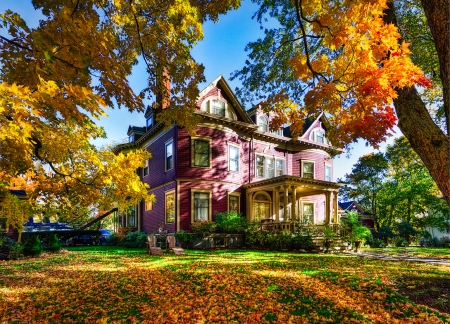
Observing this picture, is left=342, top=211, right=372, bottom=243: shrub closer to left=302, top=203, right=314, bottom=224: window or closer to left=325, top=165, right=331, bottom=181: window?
left=302, top=203, right=314, bottom=224: window

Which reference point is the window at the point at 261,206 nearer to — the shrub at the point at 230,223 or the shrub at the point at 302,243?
the shrub at the point at 230,223

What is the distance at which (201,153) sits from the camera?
19750 mm

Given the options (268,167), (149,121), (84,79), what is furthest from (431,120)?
(149,121)

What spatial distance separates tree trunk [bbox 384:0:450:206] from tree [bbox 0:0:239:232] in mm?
4760

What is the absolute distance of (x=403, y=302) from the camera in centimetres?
525

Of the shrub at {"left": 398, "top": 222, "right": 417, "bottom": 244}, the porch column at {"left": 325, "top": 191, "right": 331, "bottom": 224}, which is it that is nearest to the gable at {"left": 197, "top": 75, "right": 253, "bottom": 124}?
the porch column at {"left": 325, "top": 191, "right": 331, "bottom": 224}

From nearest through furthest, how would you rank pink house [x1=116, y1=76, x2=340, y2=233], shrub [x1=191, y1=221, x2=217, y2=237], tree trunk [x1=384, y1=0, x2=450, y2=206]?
tree trunk [x1=384, y1=0, x2=450, y2=206] → shrub [x1=191, y1=221, x2=217, y2=237] → pink house [x1=116, y1=76, x2=340, y2=233]

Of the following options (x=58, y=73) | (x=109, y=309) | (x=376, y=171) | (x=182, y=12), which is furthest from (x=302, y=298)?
(x=376, y=171)

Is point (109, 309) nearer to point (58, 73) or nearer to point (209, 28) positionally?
point (58, 73)

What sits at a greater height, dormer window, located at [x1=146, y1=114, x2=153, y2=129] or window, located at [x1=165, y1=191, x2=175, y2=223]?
dormer window, located at [x1=146, y1=114, x2=153, y2=129]

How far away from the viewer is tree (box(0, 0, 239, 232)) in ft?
13.9

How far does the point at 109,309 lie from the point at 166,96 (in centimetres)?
498

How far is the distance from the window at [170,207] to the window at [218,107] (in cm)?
599

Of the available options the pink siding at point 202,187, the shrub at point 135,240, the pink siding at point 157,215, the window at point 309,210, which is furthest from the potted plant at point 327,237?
the shrub at point 135,240
